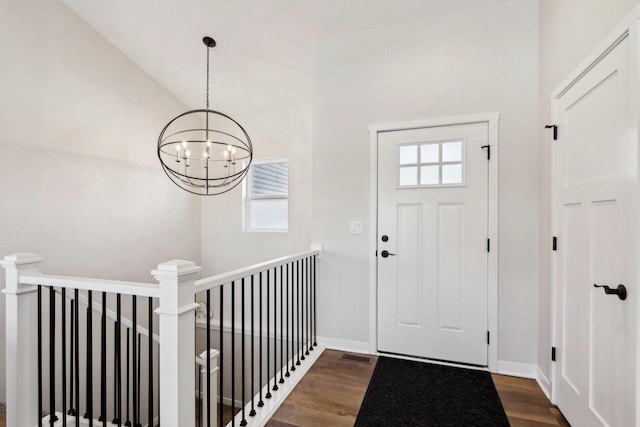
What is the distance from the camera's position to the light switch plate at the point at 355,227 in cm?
284

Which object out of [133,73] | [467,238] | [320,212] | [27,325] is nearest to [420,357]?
[467,238]

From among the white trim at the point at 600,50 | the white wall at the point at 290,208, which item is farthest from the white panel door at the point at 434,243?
the white wall at the point at 290,208

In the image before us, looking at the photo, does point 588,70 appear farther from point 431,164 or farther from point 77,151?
point 77,151

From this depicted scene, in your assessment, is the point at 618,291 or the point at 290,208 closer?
the point at 618,291

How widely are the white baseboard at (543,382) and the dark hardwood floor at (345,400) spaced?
29mm

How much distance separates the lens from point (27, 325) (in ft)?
5.64

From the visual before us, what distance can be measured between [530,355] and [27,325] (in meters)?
3.34

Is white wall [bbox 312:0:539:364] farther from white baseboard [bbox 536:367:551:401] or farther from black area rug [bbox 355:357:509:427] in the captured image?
black area rug [bbox 355:357:509:427]

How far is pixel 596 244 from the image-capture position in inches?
61.7

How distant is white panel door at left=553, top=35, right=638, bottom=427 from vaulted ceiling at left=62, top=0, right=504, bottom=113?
1.41m

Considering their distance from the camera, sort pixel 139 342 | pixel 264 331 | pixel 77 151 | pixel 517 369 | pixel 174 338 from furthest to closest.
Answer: pixel 264 331 → pixel 77 151 → pixel 517 369 → pixel 139 342 → pixel 174 338

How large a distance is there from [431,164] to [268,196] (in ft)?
8.12

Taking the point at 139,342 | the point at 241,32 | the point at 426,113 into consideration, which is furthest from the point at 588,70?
the point at 139,342

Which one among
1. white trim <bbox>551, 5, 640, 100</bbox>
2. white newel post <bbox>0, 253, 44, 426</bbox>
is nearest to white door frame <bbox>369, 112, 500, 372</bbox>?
white trim <bbox>551, 5, 640, 100</bbox>
